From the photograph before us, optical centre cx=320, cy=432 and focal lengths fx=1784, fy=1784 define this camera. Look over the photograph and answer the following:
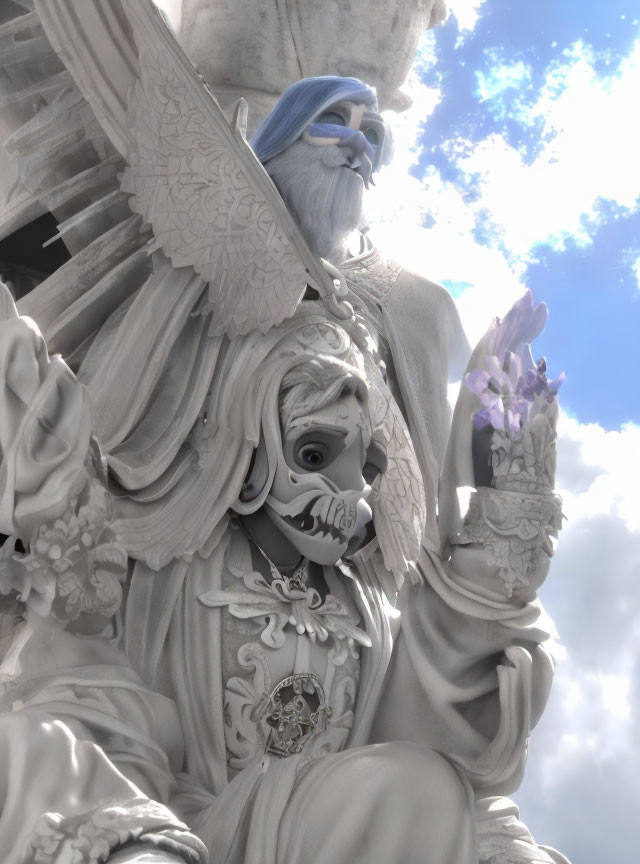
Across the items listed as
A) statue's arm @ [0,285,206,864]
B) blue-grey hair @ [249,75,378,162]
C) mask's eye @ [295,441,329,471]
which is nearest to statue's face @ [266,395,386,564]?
mask's eye @ [295,441,329,471]

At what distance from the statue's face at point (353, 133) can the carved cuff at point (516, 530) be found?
0.89m

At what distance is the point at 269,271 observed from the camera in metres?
4.16

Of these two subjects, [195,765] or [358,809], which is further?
[195,765]

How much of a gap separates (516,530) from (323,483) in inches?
18.1

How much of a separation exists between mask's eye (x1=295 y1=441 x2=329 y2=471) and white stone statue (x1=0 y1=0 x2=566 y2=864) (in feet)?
0.05

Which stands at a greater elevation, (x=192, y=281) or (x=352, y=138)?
(x=352, y=138)

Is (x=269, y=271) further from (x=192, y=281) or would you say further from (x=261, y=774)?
(x=261, y=774)

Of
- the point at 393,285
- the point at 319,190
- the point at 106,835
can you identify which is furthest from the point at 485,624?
the point at 106,835

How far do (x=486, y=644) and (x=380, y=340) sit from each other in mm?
855

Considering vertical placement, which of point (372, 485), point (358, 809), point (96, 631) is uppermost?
point (372, 485)

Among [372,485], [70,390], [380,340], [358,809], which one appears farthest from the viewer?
[380,340]

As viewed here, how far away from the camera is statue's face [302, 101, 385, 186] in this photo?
4.32 meters

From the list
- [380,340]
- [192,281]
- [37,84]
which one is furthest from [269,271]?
[37,84]

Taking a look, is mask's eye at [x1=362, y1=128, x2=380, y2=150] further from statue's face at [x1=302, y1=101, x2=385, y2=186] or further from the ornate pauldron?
the ornate pauldron
